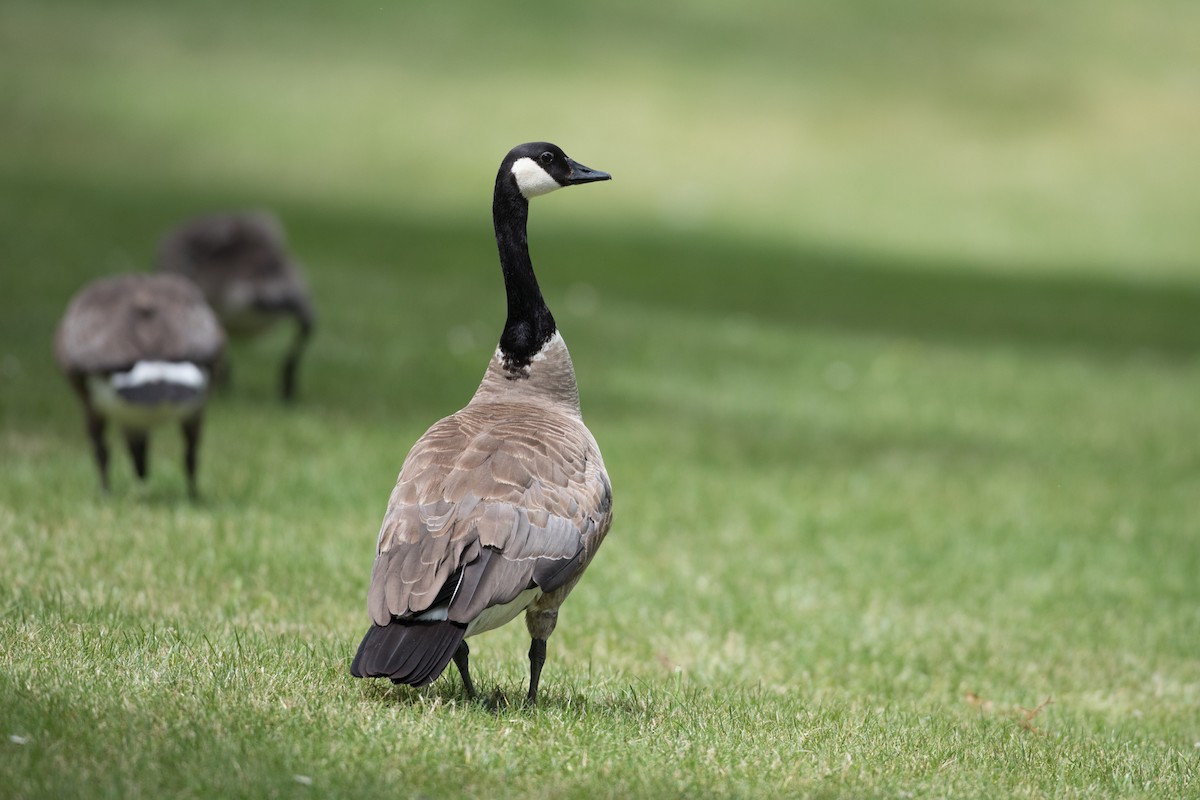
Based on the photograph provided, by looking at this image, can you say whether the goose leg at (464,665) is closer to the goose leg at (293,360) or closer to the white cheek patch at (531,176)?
the white cheek patch at (531,176)

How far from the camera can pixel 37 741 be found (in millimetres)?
4184

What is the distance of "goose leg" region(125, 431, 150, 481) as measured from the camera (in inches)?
340

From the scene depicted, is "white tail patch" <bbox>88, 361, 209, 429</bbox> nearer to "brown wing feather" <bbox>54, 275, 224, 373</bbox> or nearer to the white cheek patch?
"brown wing feather" <bbox>54, 275, 224, 373</bbox>

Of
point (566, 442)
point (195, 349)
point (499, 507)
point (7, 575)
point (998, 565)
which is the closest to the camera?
point (499, 507)

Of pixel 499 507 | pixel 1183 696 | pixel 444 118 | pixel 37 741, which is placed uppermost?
pixel 444 118

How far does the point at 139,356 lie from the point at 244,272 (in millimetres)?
3678

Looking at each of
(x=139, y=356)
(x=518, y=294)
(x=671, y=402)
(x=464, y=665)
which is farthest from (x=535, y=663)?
(x=671, y=402)

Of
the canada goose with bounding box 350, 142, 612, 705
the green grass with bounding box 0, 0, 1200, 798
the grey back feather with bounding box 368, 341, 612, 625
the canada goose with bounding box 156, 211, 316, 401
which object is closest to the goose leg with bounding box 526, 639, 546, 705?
the canada goose with bounding box 350, 142, 612, 705

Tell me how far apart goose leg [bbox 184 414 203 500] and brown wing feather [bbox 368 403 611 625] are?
3.40 metres

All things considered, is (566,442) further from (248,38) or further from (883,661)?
(248,38)

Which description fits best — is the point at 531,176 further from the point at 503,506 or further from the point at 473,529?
the point at 473,529

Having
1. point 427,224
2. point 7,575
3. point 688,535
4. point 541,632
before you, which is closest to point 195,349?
point 7,575

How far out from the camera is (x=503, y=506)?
15.7 feet

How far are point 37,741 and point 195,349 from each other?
13.7 ft
